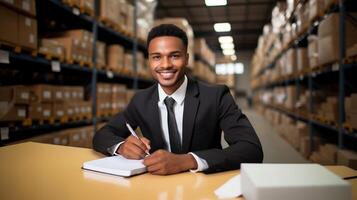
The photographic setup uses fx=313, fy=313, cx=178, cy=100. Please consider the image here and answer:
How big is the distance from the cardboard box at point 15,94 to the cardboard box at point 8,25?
1.23 feet

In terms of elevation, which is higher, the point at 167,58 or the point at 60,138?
the point at 167,58

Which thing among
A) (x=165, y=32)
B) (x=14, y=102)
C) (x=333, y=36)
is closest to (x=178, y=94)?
(x=165, y=32)

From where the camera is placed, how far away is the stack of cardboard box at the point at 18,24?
2.44m

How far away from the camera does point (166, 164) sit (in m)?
1.10

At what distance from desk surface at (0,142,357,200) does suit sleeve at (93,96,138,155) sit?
191 millimetres

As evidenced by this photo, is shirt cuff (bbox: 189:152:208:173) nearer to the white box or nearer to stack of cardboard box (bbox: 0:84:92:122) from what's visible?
the white box

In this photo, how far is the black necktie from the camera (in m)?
1.61

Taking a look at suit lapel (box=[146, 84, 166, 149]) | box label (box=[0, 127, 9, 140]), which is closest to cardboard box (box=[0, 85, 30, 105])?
box label (box=[0, 127, 9, 140])

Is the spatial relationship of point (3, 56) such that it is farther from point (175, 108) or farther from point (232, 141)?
point (232, 141)

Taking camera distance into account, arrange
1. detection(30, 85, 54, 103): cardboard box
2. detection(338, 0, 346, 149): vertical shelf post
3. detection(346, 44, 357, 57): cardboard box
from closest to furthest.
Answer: detection(346, 44, 357, 57): cardboard box
detection(30, 85, 54, 103): cardboard box
detection(338, 0, 346, 149): vertical shelf post

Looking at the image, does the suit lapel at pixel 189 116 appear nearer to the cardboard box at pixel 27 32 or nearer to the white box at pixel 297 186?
the white box at pixel 297 186

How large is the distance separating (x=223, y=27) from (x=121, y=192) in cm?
88

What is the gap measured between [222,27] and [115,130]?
840 millimetres

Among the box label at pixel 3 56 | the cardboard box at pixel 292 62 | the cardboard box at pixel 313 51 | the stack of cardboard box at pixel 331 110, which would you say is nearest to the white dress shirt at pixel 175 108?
the box label at pixel 3 56
